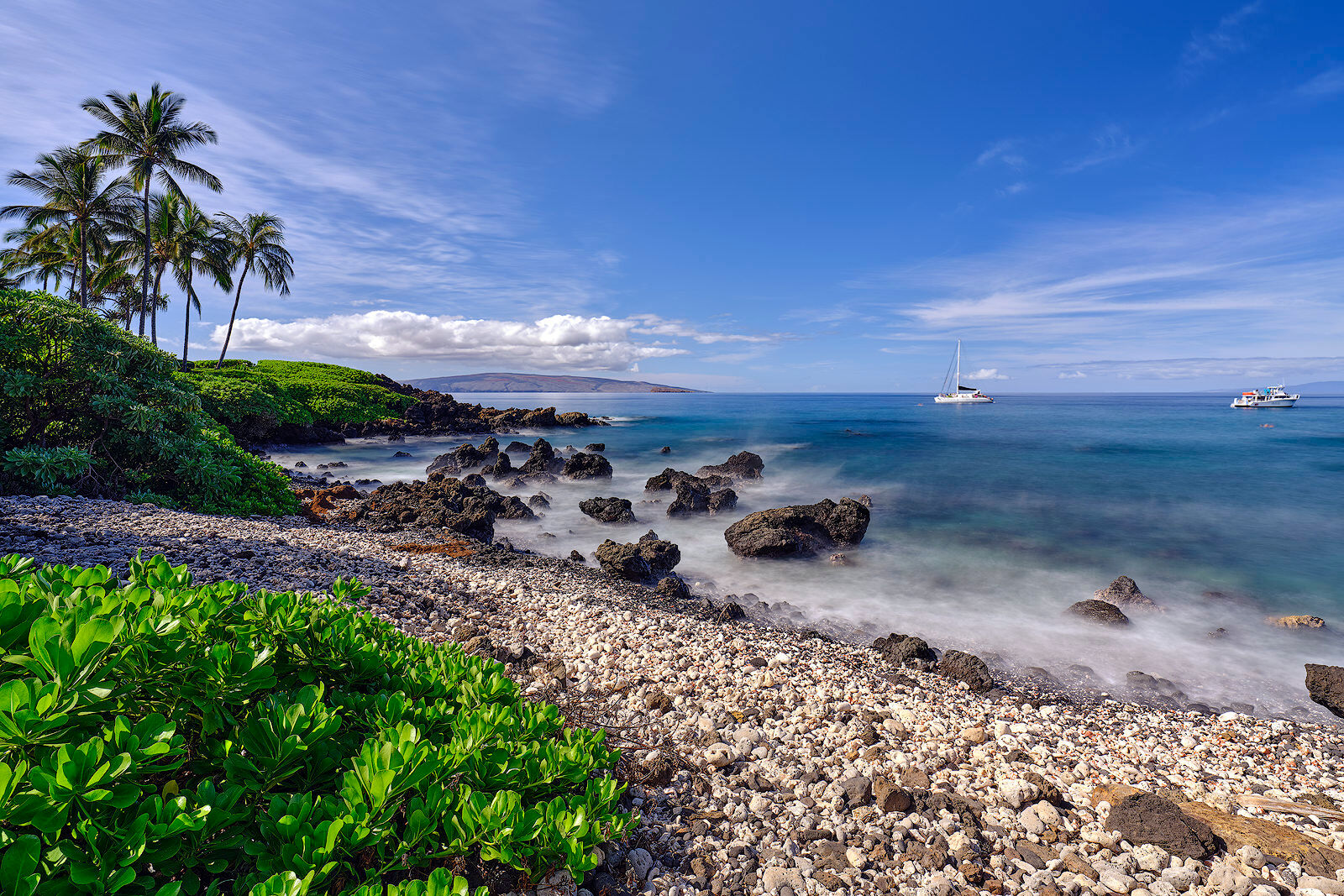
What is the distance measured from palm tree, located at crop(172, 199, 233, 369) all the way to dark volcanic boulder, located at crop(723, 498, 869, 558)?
43.5 m

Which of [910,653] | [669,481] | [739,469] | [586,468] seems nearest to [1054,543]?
[910,653]

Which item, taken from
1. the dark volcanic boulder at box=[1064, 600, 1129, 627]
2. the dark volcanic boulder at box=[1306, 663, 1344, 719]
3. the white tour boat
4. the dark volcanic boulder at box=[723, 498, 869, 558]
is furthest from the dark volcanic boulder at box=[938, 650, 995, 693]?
the white tour boat

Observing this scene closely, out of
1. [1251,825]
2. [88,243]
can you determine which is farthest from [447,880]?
[88,243]

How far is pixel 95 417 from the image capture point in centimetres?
1059

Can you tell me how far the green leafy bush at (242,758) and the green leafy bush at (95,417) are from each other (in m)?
10.0

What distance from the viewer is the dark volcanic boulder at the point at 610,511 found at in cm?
1786

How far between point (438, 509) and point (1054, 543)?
17685 millimetres

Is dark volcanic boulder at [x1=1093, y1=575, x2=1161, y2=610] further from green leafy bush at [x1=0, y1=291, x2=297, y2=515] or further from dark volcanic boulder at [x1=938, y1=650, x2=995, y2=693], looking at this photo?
green leafy bush at [x1=0, y1=291, x2=297, y2=515]

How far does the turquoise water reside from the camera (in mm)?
9547

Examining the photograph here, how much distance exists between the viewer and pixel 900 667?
7574 millimetres

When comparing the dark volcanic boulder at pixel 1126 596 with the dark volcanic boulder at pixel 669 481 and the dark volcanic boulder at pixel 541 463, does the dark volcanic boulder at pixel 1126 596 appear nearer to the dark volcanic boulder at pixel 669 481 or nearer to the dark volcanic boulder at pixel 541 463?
the dark volcanic boulder at pixel 669 481

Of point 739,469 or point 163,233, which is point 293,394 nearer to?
point 163,233

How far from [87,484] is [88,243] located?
3950 centimetres

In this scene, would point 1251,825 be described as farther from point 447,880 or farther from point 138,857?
point 138,857
